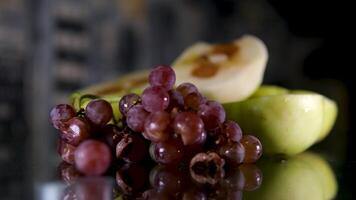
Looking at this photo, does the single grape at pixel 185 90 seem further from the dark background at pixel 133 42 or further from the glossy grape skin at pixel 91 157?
the dark background at pixel 133 42

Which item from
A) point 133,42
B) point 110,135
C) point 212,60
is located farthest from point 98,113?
point 133,42

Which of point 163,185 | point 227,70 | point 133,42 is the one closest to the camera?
point 163,185

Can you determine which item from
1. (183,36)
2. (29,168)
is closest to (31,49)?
(183,36)

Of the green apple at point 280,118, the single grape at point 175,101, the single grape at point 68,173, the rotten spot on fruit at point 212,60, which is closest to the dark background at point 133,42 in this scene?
the rotten spot on fruit at point 212,60

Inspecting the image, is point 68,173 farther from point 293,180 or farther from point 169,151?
point 293,180

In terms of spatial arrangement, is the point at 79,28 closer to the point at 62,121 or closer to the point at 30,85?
the point at 30,85

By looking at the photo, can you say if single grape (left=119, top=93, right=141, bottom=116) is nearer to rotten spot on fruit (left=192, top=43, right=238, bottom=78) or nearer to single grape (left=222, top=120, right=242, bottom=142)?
single grape (left=222, top=120, right=242, bottom=142)

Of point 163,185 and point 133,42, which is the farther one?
point 133,42
